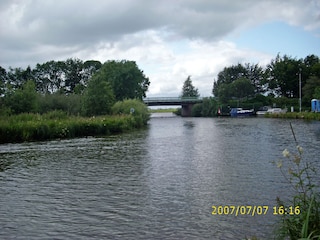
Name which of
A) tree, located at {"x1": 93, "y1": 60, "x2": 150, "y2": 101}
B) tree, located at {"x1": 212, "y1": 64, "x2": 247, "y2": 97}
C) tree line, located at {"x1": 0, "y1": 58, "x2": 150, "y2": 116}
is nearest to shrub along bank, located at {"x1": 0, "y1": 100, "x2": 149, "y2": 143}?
tree line, located at {"x1": 0, "y1": 58, "x2": 150, "y2": 116}

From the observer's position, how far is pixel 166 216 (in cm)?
839

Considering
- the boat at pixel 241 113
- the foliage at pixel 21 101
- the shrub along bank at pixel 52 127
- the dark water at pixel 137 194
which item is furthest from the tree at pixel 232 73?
the dark water at pixel 137 194

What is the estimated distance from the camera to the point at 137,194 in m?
10.6

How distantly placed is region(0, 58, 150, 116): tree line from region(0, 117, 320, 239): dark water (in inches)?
969

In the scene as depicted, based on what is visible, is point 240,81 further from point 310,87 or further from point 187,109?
point 310,87

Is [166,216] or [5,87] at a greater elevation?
[5,87]

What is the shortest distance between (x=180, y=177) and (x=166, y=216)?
444 centimetres

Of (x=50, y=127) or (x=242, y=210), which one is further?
(x=50, y=127)

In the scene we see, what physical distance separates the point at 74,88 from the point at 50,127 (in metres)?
56.6

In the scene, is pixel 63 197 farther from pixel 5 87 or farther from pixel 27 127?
pixel 5 87

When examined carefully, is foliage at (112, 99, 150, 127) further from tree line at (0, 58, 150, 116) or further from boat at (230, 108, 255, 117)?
boat at (230, 108, 255, 117)

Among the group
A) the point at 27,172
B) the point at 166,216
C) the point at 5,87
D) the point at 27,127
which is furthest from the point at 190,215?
the point at 5,87

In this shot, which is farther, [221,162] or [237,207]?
[221,162]

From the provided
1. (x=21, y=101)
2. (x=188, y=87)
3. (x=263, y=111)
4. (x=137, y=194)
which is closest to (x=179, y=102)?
(x=263, y=111)
